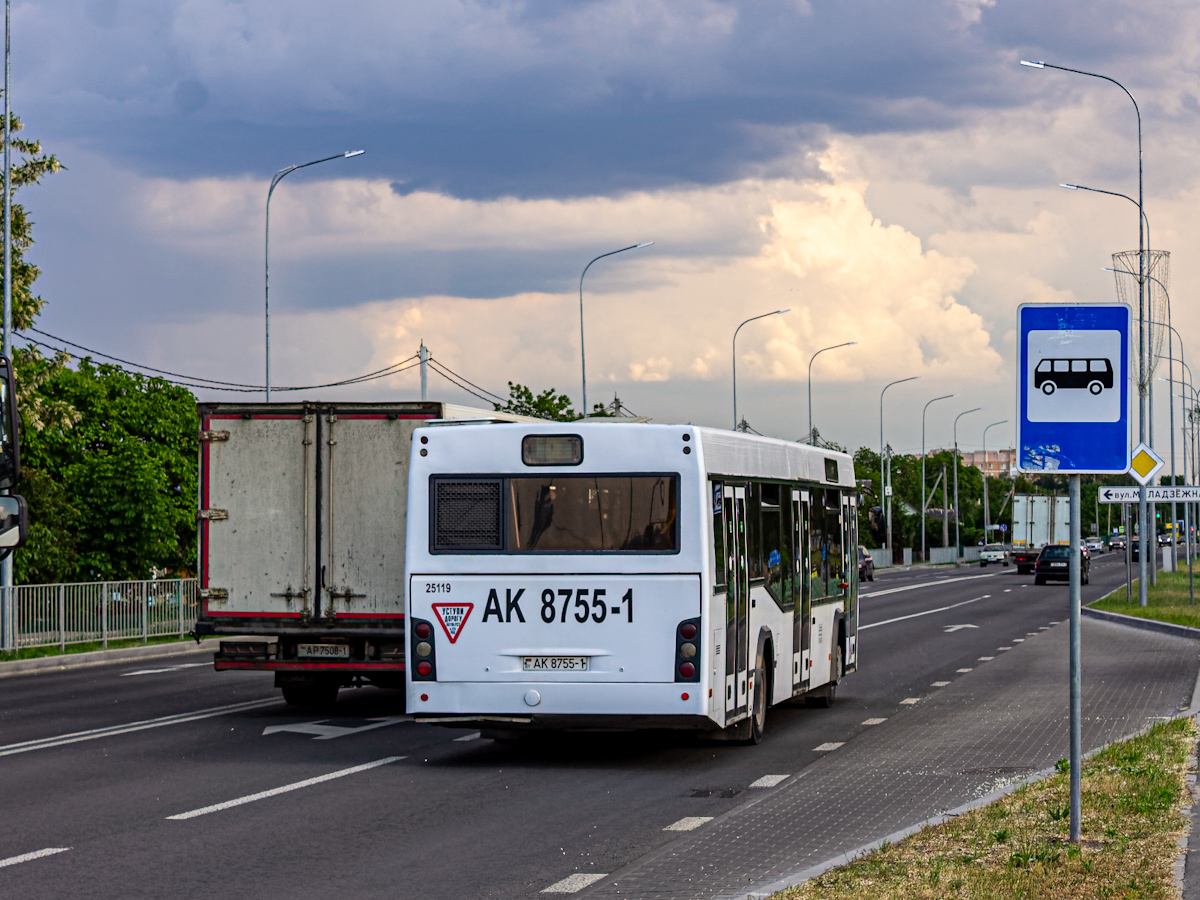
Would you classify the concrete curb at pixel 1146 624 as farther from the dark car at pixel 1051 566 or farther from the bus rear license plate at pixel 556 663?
the dark car at pixel 1051 566

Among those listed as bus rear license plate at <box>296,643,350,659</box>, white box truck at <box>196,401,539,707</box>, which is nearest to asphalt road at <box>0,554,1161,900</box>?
bus rear license plate at <box>296,643,350,659</box>

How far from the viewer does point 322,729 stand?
51.8 ft

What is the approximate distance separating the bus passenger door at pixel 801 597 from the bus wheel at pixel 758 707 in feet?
4.46

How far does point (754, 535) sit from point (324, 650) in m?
4.69

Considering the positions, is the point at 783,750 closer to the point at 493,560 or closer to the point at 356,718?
the point at 493,560

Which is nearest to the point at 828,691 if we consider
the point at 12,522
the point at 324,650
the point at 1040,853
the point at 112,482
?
the point at 324,650

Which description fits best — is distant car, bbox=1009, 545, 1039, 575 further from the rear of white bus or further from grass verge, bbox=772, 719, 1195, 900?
grass verge, bbox=772, 719, 1195, 900

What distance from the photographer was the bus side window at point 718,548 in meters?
12.9

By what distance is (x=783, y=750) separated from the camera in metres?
14.0

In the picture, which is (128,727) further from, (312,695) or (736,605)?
(736,605)

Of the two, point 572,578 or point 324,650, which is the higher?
point 572,578

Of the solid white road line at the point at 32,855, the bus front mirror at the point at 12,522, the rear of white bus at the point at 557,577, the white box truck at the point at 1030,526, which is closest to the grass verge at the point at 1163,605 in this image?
the rear of white bus at the point at 557,577

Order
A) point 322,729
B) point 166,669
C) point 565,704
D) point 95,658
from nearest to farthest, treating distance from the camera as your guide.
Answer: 1. point 565,704
2. point 322,729
3. point 166,669
4. point 95,658

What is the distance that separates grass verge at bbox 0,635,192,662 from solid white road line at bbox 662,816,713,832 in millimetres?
18811
